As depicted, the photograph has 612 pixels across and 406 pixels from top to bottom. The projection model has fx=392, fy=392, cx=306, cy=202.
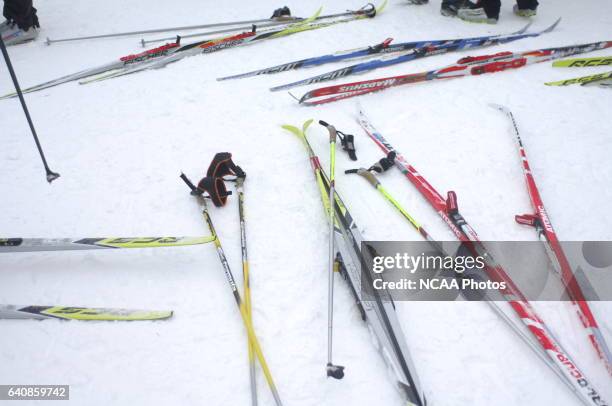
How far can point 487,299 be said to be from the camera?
8.84ft

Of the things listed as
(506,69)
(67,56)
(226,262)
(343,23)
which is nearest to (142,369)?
(226,262)

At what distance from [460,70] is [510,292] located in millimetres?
3974

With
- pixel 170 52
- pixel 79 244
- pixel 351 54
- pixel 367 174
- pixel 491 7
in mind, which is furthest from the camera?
pixel 491 7

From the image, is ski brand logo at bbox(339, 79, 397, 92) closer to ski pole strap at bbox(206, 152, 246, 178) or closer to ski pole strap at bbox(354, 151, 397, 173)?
ski pole strap at bbox(354, 151, 397, 173)

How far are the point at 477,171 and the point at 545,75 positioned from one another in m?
2.91

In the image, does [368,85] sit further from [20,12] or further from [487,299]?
[20,12]

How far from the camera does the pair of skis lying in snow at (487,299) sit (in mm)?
2252

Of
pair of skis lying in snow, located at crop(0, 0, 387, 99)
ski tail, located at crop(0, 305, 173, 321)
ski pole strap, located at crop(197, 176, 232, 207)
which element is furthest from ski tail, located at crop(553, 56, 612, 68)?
ski tail, located at crop(0, 305, 173, 321)

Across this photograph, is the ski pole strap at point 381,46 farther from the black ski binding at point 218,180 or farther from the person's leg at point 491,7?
the black ski binding at point 218,180

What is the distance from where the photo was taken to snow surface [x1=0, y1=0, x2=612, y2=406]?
2402 millimetres

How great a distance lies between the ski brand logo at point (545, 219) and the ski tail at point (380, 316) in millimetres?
1455

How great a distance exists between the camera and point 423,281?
2.91 m

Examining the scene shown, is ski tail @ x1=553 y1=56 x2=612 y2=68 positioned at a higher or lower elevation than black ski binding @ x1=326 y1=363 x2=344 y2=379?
higher

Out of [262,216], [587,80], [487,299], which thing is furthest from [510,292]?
[587,80]
